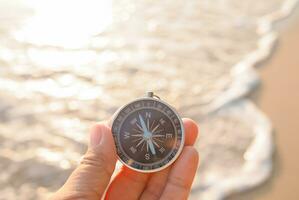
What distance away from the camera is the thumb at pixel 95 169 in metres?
2.94

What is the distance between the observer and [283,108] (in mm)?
5496

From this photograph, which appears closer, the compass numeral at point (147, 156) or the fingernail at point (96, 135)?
the fingernail at point (96, 135)

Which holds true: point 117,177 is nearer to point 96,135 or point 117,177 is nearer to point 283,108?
point 96,135

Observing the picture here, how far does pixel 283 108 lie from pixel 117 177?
2.84 metres

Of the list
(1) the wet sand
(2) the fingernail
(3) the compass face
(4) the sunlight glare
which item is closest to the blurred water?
(4) the sunlight glare

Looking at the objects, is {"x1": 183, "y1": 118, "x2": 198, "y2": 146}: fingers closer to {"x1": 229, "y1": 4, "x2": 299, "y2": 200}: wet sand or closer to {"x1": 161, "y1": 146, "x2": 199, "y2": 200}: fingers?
{"x1": 161, "y1": 146, "x2": 199, "y2": 200}: fingers

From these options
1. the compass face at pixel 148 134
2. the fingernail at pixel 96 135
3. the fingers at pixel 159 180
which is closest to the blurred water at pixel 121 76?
the fingers at pixel 159 180

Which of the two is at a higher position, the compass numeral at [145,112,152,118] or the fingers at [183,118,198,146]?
the compass numeral at [145,112,152,118]

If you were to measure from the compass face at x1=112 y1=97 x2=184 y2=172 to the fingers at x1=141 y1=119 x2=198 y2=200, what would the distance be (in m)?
0.08

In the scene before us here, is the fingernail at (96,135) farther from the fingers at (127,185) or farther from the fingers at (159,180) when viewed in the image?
the fingers at (159,180)

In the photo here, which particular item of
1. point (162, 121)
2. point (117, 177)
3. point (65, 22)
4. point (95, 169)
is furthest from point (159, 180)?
point (65, 22)

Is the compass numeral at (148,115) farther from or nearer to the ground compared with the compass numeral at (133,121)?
farther from the ground

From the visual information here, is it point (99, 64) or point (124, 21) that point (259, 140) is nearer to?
point (99, 64)

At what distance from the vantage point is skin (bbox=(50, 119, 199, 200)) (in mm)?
2965
